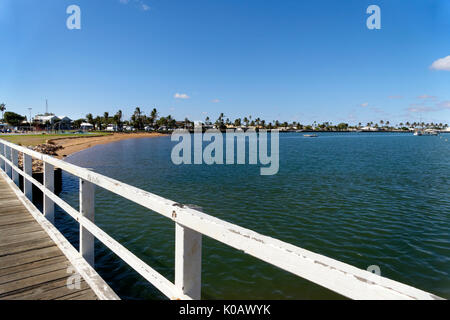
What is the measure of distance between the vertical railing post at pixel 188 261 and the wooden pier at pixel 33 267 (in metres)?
1.73

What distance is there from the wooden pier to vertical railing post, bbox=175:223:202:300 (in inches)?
68.0

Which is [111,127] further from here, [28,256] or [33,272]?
[33,272]

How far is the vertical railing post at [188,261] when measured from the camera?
6.33 ft

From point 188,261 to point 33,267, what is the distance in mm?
3150

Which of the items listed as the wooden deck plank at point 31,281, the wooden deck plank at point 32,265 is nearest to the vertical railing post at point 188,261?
the wooden deck plank at point 31,281

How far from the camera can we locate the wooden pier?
323 cm

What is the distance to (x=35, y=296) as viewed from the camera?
10.4 ft

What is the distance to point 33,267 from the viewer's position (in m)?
3.86

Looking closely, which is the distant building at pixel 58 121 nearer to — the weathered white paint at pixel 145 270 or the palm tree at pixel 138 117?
the palm tree at pixel 138 117

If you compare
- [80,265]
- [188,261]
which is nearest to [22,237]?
[80,265]

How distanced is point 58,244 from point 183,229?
348 cm

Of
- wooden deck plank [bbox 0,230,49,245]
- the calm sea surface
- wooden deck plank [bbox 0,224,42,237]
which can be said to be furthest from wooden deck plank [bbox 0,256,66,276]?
the calm sea surface

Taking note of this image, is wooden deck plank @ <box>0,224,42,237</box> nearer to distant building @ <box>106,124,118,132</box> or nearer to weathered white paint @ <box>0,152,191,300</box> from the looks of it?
weathered white paint @ <box>0,152,191,300</box>
